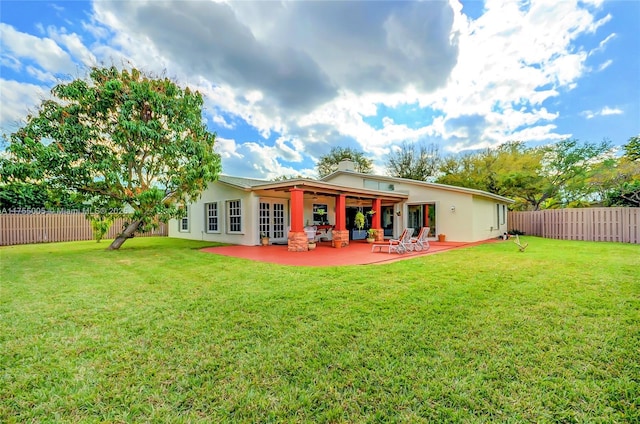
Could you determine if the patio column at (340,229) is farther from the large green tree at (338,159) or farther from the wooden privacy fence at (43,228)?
the large green tree at (338,159)

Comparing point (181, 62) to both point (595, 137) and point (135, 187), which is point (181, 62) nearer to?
point (135, 187)

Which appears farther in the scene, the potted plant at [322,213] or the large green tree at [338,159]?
the large green tree at [338,159]

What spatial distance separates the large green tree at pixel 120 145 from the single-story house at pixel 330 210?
2642mm

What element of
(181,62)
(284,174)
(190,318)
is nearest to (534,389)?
(190,318)

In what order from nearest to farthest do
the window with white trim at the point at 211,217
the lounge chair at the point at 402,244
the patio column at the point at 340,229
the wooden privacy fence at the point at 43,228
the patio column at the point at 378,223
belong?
the lounge chair at the point at 402,244
the patio column at the point at 340,229
the wooden privacy fence at the point at 43,228
the patio column at the point at 378,223
the window with white trim at the point at 211,217

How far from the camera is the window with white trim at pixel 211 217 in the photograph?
15.1 metres

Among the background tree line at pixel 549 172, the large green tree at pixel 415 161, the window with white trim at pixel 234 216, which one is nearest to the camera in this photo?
the window with white trim at pixel 234 216

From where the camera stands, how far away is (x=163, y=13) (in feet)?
30.6

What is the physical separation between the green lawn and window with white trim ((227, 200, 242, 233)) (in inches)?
319

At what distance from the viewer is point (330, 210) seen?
1730cm

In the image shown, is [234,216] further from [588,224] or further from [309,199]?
[588,224]

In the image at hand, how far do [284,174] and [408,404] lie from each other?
39.5 meters

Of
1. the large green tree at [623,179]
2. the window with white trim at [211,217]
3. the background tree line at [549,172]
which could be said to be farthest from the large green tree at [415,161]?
the window with white trim at [211,217]

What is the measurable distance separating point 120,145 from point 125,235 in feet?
12.6
